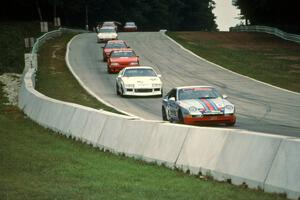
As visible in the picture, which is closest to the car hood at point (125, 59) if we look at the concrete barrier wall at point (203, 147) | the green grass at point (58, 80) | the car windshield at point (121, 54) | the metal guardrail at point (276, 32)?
the car windshield at point (121, 54)

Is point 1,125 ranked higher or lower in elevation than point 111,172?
lower

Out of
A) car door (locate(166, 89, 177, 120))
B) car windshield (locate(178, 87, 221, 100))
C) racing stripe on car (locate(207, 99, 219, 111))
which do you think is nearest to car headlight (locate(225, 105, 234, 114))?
racing stripe on car (locate(207, 99, 219, 111))

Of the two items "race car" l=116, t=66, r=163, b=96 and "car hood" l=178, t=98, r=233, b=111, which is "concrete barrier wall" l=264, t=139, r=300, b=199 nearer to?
"car hood" l=178, t=98, r=233, b=111

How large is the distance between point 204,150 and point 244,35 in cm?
6079

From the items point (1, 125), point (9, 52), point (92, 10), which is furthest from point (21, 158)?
point (92, 10)

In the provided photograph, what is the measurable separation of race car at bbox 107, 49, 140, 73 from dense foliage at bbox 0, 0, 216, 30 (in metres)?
50.8

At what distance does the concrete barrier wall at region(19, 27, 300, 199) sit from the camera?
28.9 feet

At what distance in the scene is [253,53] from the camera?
54.2 metres

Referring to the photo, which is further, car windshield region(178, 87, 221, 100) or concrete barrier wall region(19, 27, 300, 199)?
car windshield region(178, 87, 221, 100)

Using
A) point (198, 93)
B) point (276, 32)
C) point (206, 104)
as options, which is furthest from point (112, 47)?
point (206, 104)

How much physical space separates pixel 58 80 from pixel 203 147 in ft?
95.0

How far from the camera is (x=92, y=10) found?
128750 millimetres

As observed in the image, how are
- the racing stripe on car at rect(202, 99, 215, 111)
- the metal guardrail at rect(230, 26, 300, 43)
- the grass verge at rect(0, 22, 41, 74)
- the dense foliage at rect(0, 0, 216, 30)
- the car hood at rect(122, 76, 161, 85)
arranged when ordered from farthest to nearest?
1. the dense foliage at rect(0, 0, 216, 30)
2. the metal guardrail at rect(230, 26, 300, 43)
3. the grass verge at rect(0, 22, 41, 74)
4. the car hood at rect(122, 76, 161, 85)
5. the racing stripe on car at rect(202, 99, 215, 111)

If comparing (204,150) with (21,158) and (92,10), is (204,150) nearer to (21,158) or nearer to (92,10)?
(21,158)
